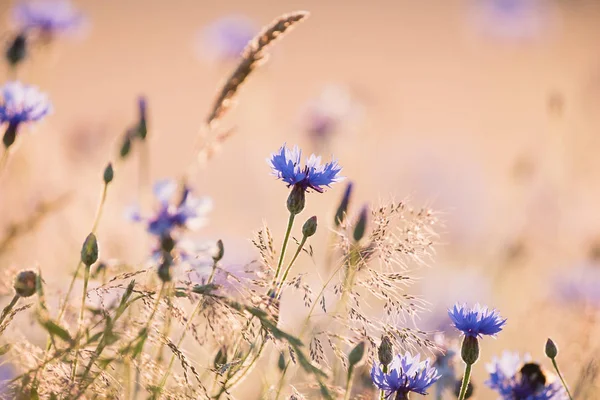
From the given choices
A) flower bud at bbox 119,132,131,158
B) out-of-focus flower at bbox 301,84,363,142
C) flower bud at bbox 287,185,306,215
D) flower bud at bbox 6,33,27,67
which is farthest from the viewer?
out-of-focus flower at bbox 301,84,363,142

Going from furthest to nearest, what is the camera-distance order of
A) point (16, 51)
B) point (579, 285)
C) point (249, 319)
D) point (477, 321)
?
point (579, 285)
point (16, 51)
point (477, 321)
point (249, 319)

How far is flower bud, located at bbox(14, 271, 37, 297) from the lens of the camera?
3.73ft

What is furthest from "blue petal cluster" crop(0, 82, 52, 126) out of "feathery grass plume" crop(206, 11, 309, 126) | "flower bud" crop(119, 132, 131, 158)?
"feathery grass plume" crop(206, 11, 309, 126)

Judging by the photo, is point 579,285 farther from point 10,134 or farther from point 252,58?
point 10,134

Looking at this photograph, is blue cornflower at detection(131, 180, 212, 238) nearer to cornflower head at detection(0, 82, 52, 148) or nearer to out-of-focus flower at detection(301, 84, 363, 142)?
cornflower head at detection(0, 82, 52, 148)

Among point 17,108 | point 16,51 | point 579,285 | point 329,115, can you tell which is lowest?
point 17,108

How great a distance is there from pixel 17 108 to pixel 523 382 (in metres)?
1.17

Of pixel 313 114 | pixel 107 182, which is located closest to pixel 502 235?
pixel 313 114

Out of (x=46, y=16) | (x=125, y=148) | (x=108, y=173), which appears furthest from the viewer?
(x=46, y=16)

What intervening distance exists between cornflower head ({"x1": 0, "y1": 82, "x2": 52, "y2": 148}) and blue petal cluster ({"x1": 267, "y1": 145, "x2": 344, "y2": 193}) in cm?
65

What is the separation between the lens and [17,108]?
165cm

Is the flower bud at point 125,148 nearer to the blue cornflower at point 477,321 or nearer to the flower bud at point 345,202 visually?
the flower bud at point 345,202

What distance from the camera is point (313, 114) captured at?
13.2ft

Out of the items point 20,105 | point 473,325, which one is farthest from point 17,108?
point 473,325
